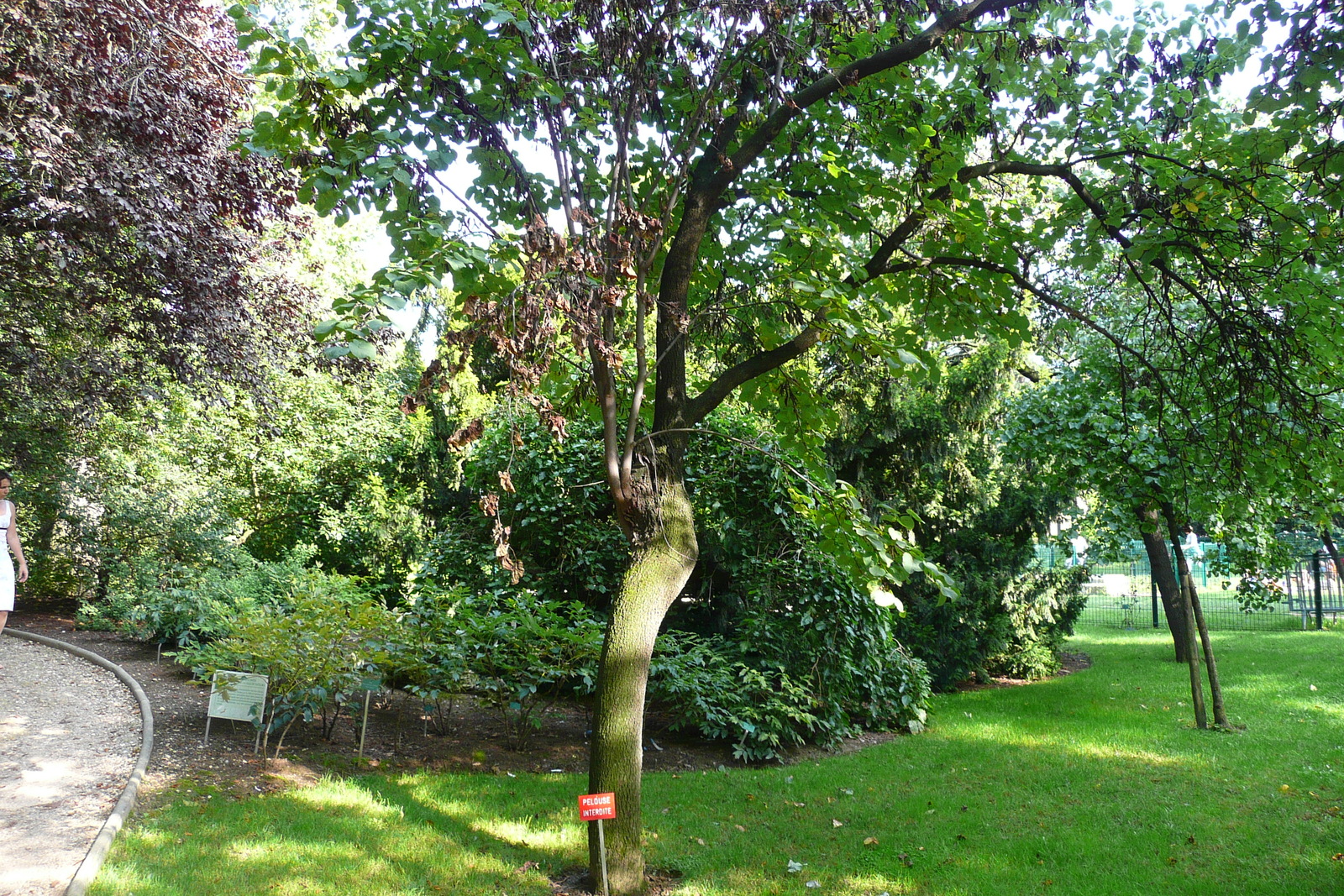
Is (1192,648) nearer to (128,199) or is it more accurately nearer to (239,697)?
(239,697)

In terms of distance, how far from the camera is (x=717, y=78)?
180 inches

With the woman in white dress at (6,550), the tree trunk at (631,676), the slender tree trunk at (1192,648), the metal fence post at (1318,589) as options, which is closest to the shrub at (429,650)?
the tree trunk at (631,676)

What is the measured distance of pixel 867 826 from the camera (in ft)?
17.6

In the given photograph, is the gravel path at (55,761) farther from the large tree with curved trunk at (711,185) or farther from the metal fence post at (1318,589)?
the metal fence post at (1318,589)

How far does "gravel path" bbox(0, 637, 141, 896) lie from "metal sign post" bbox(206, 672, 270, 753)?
22.8 inches

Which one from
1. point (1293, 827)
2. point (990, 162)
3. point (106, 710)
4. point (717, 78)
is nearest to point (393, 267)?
point (717, 78)

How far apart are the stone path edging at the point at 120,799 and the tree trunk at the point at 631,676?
7.74ft

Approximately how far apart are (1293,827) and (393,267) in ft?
20.6

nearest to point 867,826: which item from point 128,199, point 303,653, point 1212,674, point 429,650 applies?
point 429,650

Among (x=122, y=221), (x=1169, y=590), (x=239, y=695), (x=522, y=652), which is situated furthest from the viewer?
(x=1169, y=590)

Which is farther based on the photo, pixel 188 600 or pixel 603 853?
pixel 188 600

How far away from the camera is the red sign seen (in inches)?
156

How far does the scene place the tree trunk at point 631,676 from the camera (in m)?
4.28

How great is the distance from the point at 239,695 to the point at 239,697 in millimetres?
14
